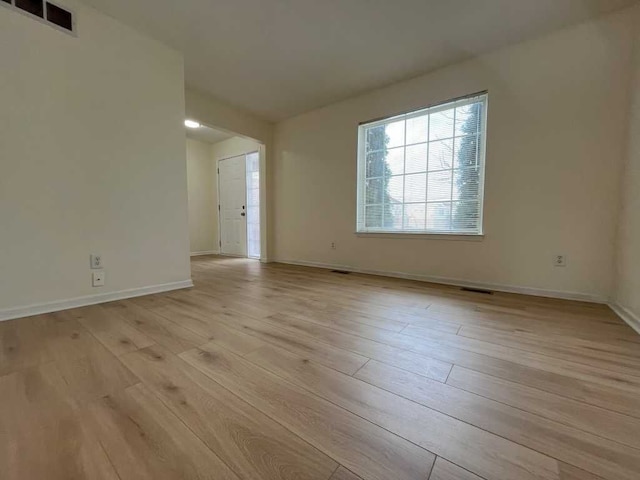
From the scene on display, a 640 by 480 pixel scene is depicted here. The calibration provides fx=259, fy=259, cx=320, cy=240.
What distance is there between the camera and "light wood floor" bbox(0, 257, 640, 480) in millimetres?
714

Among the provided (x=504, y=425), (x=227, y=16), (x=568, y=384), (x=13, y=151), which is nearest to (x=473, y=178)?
(x=568, y=384)

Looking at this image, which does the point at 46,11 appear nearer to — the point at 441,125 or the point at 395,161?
the point at 395,161

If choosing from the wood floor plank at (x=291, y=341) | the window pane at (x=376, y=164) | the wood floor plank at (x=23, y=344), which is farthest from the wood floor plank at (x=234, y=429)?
the window pane at (x=376, y=164)

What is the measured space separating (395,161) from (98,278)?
3.35 metres

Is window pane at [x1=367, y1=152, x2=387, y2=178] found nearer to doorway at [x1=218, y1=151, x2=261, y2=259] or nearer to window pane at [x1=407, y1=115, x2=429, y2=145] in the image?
window pane at [x1=407, y1=115, x2=429, y2=145]

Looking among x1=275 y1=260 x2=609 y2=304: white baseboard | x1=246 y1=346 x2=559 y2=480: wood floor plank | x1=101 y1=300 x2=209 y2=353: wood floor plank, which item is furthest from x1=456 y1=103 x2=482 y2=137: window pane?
x1=101 y1=300 x2=209 y2=353: wood floor plank

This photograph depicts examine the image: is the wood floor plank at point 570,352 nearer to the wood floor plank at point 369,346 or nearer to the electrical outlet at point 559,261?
the wood floor plank at point 369,346

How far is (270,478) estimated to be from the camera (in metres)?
0.67

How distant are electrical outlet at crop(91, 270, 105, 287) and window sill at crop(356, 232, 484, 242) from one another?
2.83 m

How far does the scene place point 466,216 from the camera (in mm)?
2844

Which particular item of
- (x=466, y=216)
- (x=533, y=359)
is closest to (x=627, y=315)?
(x=533, y=359)

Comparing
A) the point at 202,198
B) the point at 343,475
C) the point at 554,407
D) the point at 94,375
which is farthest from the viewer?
the point at 202,198

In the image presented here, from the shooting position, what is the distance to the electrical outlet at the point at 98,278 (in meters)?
2.17

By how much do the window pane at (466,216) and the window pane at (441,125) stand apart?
0.80 meters
